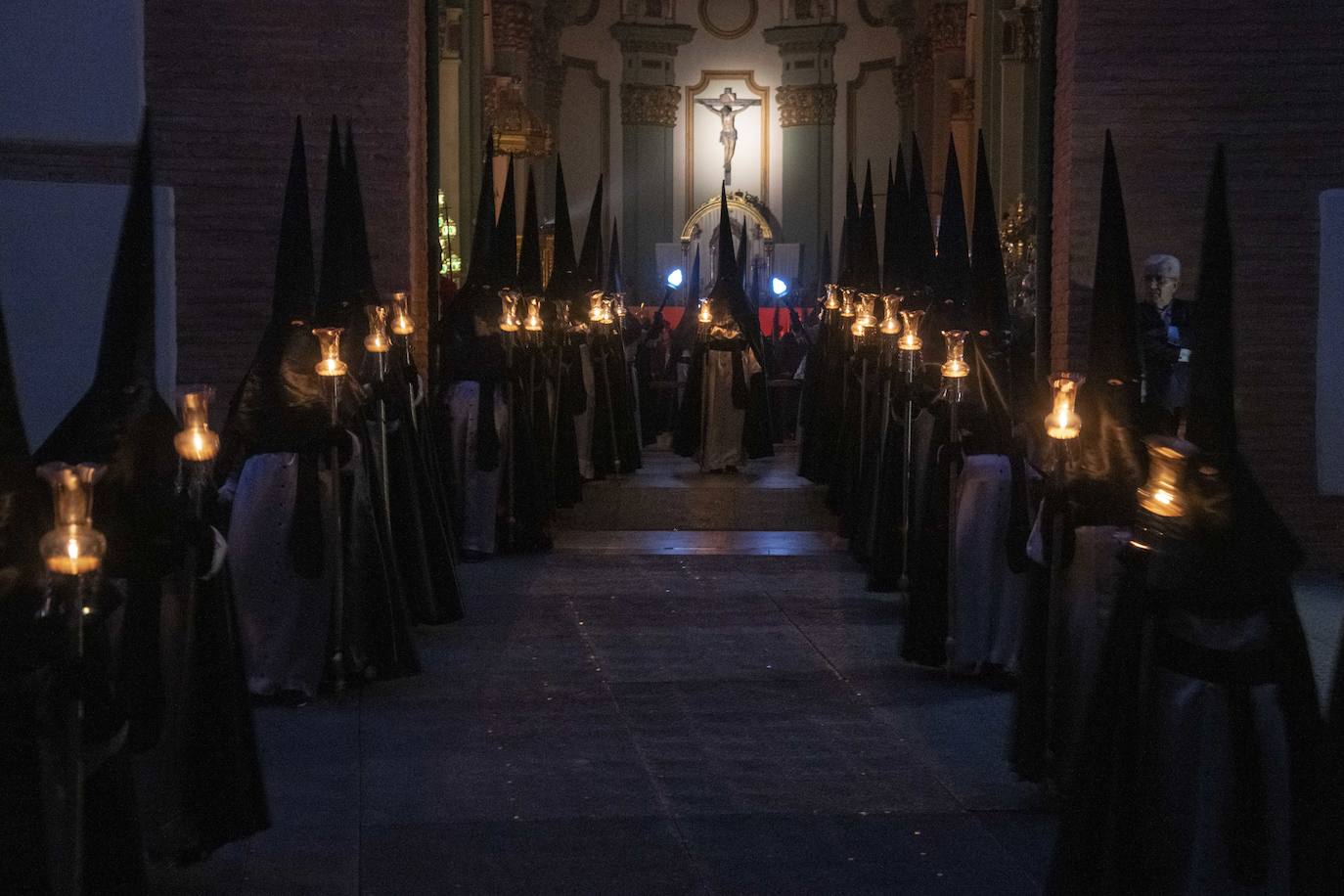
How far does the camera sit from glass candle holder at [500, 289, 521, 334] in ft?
43.8

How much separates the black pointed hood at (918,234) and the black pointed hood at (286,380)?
5.02 metres

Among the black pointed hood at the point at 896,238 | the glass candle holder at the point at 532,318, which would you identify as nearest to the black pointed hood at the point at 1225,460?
the black pointed hood at the point at 896,238

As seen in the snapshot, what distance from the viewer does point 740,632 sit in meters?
10.3

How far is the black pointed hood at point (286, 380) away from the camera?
27.3 ft

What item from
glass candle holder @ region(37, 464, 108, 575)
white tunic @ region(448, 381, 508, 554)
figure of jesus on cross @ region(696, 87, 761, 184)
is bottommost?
white tunic @ region(448, 381, 508, 554)

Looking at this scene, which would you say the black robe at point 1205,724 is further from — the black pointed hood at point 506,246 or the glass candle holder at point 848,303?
the glass candle holder at point 848,303

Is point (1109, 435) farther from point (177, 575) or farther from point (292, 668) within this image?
point (292, 668)

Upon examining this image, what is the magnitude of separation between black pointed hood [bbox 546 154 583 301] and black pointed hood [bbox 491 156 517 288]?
3.17 metres

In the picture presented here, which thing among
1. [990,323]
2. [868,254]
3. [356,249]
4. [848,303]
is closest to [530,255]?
[848,303]

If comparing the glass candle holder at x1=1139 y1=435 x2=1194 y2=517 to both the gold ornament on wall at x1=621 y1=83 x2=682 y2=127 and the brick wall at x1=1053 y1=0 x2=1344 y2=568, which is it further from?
the gold ornament on wall at x1=621 y1=83 x2=682 y2=127

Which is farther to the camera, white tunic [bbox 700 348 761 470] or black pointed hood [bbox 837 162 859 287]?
white tunic [bbox 700 348 761 470]

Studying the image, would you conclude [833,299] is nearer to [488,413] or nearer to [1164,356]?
[488,413]

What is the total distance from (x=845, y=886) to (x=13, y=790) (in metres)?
2.59

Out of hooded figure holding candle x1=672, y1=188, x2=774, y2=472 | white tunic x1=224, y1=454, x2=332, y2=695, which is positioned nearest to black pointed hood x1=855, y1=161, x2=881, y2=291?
hooded figure holding candle x1=672, y1=188, x2=774, y2=472
